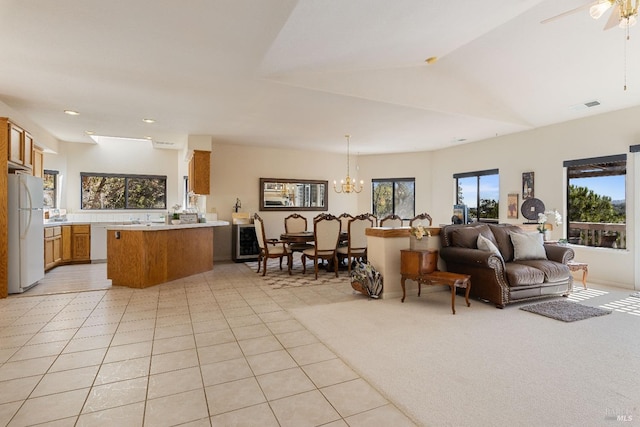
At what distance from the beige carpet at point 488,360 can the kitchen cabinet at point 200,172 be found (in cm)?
391

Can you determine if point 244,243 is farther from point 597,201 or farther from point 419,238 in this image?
point 597,201

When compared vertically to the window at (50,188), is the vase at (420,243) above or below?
below

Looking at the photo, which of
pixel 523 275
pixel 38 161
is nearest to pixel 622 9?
pixel 523 275

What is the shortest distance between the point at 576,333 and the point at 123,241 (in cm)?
578

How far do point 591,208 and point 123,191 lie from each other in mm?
9711

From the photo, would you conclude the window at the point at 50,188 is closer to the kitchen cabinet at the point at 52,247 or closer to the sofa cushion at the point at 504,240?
the kitchen cabinet at the point at 52,247

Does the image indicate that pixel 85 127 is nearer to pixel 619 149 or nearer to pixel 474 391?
pixel 474 391

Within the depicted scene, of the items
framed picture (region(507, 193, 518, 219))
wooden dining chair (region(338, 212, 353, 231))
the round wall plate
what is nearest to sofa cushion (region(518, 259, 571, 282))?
the round wall plate

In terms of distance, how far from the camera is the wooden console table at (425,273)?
12.3ft

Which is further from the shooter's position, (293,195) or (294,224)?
(293,195)

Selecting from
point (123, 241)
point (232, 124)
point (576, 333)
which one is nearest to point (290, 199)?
point (232, 124)

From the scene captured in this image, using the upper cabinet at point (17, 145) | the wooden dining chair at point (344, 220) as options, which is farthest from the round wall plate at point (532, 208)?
the upper cabinet at point (17, 145)

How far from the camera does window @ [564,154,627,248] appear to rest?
507cm

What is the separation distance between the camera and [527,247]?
443 cm
